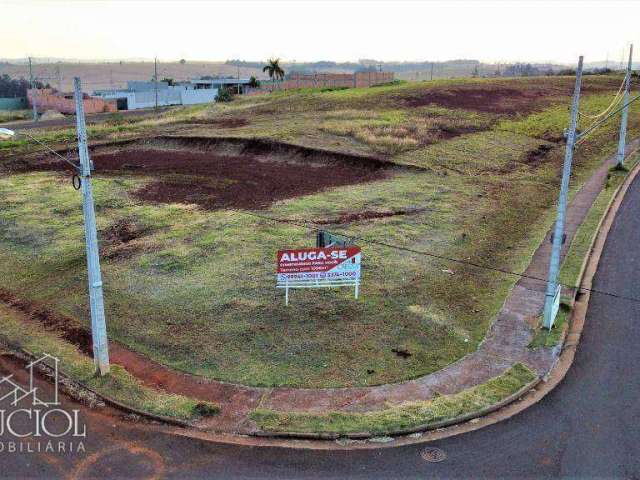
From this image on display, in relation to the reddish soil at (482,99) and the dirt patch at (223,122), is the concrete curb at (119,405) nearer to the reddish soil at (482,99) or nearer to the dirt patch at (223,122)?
the dirt patch at (223,122)

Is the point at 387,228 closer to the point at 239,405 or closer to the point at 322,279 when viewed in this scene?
the point at 322,279

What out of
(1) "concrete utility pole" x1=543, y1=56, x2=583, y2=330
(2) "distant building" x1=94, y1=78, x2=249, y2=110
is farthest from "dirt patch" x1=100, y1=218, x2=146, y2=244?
(2) "distant building" x1=94, y1=78, x2=249, y2=110

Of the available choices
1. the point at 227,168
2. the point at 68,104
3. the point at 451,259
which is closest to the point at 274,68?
the point at 68,104

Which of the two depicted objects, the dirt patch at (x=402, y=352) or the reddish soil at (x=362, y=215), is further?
the reddish soil at (x=362, y=215)

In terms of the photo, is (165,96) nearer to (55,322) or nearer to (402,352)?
(55,322)

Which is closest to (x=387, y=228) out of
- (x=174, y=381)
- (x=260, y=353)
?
(x=260, y=353)

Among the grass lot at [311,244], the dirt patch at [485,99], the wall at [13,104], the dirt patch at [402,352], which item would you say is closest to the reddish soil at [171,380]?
the grass lot at [311,244]
